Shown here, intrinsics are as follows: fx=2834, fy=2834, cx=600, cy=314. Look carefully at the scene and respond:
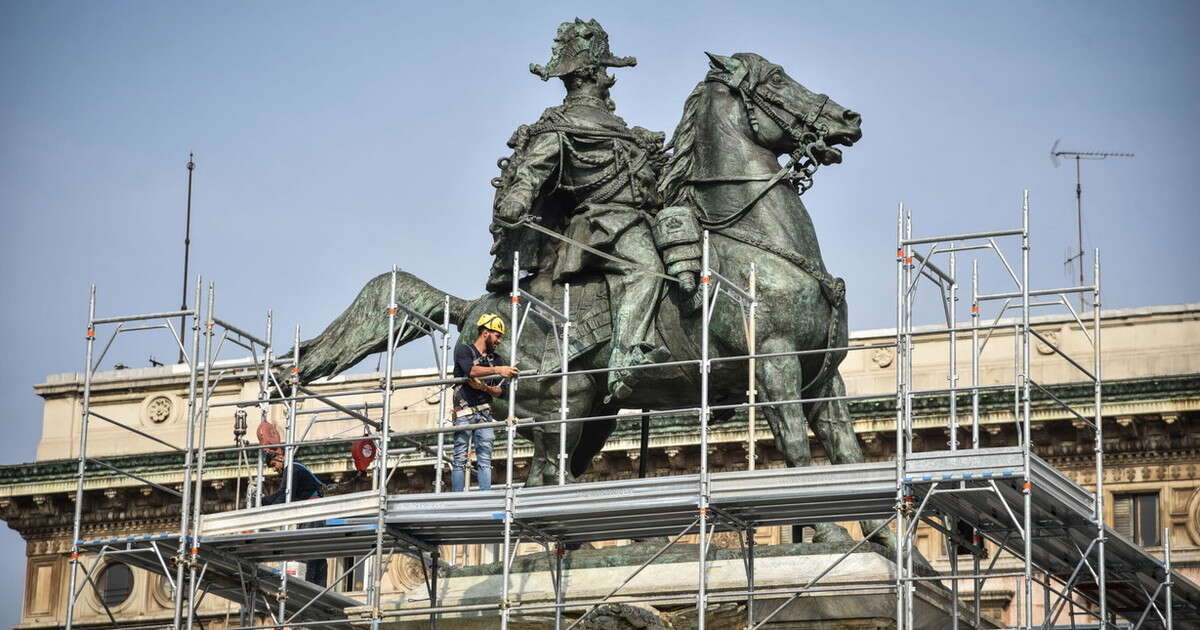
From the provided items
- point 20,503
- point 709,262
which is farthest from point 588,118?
point 20,503

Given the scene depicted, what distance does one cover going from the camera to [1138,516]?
54375 millimetres

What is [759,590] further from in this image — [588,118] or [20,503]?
[20,503]

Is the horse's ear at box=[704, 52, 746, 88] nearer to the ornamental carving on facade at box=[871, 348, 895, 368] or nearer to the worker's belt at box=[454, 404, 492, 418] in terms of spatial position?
the worker's belt at box=[454, 404, 492, 418]

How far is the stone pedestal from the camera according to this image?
26.0m

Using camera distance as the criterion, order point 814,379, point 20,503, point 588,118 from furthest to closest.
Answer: point 20,503
point 588,118
point 814,379

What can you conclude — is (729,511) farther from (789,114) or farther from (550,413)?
(789,114)

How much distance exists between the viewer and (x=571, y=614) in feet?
89.0

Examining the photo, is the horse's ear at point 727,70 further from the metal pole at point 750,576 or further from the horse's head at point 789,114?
the metal pole at point 750,576

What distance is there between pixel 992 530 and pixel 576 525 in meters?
4.04

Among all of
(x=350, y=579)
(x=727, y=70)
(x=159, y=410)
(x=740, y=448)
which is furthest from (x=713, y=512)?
(x=159, y=410)

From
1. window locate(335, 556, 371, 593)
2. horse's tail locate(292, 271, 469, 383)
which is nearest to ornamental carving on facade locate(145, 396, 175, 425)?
window locate(335, 556, 371, 593)

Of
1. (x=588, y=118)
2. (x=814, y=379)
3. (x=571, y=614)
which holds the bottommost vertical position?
(x=571, y=614)

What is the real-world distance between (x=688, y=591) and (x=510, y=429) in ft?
7.50

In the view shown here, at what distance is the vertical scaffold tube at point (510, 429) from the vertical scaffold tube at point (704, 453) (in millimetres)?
1786
